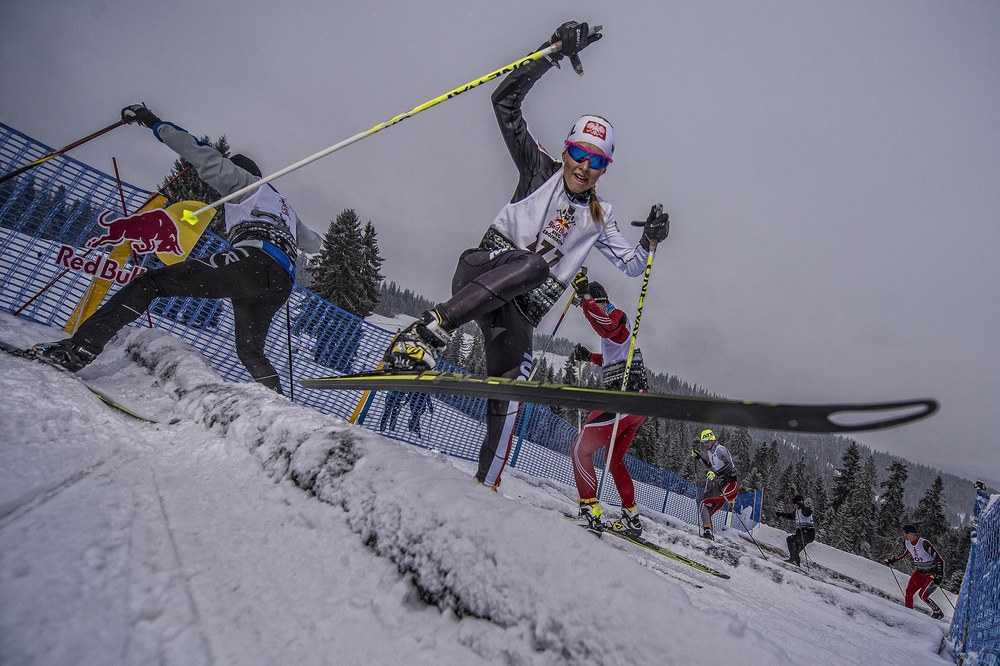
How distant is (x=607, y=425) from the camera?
430 centimetres

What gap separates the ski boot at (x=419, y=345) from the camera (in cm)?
225

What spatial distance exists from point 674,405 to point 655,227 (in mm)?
2174

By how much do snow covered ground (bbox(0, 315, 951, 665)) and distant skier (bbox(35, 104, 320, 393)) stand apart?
42.1 inches

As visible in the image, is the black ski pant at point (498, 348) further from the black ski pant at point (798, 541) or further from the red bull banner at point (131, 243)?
the black ski pant at point (798, 541)

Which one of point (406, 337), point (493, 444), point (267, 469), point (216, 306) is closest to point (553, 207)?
point (406, 337)

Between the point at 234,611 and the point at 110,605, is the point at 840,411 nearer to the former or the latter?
the point at 234,611

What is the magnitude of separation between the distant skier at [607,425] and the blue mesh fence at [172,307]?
1980 millimetres

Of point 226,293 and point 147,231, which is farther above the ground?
point 147,231

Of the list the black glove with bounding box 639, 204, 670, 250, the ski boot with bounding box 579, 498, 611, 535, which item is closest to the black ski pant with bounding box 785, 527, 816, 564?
the ski boot with bounding box 579, 498, 611, 535

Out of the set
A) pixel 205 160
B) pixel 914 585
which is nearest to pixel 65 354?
pixel 205 160

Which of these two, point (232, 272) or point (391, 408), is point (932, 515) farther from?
point (232, 272)

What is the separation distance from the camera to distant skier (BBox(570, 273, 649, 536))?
167 inches

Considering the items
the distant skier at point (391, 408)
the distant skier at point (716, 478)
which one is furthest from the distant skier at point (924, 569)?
the distant skier at point (391, 408)

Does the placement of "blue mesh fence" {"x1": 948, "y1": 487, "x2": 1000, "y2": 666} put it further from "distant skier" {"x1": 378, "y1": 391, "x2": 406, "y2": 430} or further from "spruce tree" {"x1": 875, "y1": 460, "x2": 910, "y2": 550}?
"spruce tree" {"x1": 875, "y1": 460, "x2": 910, "y2": 550}
